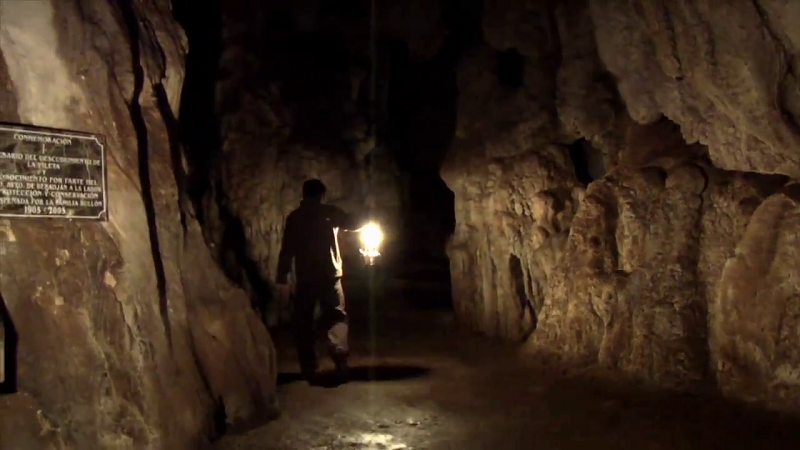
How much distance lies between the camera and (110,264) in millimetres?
4883

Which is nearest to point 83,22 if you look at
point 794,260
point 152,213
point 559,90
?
point 152,213

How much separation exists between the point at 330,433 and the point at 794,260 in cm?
420

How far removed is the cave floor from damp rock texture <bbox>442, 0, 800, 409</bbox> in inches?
21.2

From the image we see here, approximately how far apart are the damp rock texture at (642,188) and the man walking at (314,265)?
112 inches

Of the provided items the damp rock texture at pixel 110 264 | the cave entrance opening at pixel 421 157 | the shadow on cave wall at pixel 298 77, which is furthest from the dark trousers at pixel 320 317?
the cave entrance opening at pixel 421 157

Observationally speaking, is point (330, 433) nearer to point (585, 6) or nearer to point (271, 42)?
point (585, 6)

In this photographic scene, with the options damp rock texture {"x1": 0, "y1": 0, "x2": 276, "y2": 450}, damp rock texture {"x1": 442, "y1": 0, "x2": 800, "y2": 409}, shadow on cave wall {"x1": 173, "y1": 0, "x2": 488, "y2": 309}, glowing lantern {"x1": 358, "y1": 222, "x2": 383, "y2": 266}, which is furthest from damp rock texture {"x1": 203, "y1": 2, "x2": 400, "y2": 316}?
damp rock texture {"x1": 0, "y1": 0, "x2": 276, "y2": 450}

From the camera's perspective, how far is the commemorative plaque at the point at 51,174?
14.8ft

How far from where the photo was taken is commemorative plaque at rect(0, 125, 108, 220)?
14.8ft

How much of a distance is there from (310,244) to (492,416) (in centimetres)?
248

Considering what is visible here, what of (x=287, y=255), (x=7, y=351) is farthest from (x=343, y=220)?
(x=7, y=351)

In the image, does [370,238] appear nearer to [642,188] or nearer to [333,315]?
[333,315]

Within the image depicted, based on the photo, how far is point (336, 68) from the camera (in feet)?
45.7

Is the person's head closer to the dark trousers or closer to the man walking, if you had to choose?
the man walking
